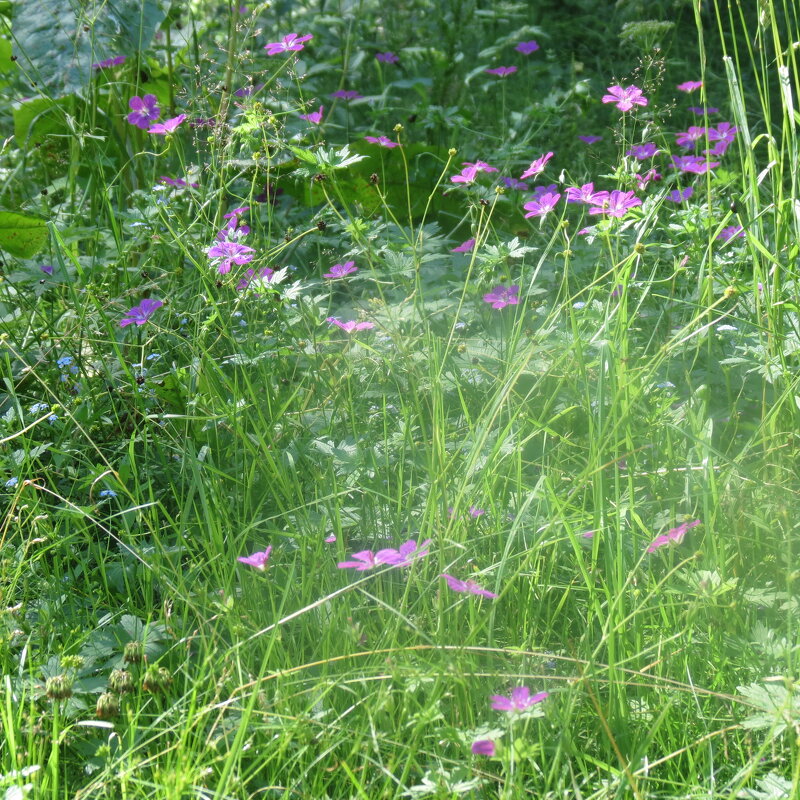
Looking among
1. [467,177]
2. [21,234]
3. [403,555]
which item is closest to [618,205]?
[467,177]

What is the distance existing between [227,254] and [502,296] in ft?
1.78

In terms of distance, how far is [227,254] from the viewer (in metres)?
1.75

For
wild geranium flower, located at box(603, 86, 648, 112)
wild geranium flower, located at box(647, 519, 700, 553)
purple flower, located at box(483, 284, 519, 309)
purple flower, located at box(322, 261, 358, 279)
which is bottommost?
wild geranium flower, located at box(647, 519, 700, 553)

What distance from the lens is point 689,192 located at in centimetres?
234

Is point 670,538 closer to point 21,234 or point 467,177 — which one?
point 467,177

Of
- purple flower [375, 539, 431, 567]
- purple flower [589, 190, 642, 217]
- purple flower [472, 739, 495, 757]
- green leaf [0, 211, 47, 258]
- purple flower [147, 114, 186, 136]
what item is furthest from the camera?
green leaf [0, 211, 47, 258]

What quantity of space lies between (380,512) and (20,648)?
0.56 metres

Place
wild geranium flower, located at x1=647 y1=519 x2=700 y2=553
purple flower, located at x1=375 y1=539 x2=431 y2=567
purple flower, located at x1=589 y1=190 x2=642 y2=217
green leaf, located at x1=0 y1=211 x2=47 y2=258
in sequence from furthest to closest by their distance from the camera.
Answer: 1. green leaf, located at x1=0 y1=211 x2=47 y2=258
2. purple flower, located at x1=589 y1=190 x2=642 y2=217
3. wild geranium flower, located at x1=647 y1=519 x2=700 y2=553
4. purple flower, located at x1=375 y1=539 x2=431 y2=567

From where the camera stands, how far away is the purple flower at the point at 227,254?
1.72 m

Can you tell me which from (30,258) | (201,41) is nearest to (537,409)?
(30,258)

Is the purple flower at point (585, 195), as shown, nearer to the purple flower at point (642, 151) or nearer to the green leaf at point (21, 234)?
the purple flower at point (642, 151)

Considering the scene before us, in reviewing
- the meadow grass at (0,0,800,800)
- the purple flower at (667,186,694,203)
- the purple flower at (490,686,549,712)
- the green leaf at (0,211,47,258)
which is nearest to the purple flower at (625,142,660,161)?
the purple flower at (667,186,694,203)

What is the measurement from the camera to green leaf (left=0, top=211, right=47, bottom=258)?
229cm

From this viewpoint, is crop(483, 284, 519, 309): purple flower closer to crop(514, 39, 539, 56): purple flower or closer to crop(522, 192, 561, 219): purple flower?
crop(522, 192, 561, 219): purple flower
